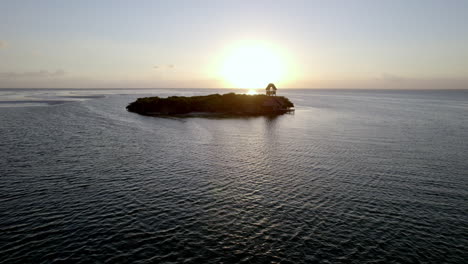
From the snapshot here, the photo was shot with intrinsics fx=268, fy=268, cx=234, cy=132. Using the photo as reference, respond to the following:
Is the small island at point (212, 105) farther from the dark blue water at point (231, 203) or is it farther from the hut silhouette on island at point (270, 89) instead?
the dark blue water at point (231, 203)

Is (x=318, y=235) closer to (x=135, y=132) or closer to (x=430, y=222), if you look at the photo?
(x=430, y=222)

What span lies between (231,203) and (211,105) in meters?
98.9

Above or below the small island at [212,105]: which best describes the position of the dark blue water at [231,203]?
below

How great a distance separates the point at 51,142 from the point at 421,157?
71032mm

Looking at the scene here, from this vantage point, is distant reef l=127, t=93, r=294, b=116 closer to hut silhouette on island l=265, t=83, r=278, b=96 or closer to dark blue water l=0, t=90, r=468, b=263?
hut silhouette on island l=265, t=83, r=278, b=96

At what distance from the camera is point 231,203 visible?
2917 centimetres

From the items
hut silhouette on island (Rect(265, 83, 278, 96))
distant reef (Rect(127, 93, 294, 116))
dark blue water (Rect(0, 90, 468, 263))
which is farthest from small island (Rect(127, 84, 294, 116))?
dark blue water (Rect(0, 90, 468, 263))

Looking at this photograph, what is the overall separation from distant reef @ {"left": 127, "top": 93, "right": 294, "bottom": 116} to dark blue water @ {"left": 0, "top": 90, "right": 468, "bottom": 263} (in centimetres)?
6436

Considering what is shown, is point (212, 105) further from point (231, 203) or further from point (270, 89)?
point (231, 203)

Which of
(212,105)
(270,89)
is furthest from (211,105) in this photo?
(270,89)

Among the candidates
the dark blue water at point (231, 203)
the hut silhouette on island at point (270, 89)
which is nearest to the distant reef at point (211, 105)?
the hut silhouette on island at point (270, 89)

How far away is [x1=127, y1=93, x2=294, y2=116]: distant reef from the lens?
393 feet

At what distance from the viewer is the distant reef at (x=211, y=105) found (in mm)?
119875

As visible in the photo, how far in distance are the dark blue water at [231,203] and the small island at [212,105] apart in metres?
64.4
